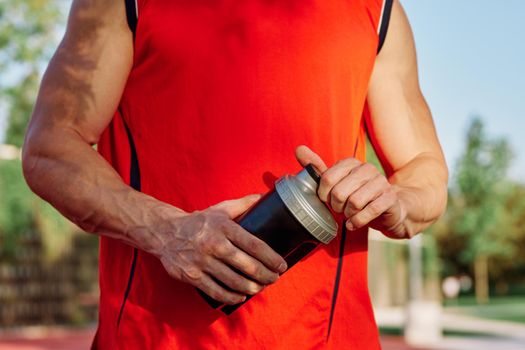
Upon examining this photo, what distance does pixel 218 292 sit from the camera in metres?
1.58

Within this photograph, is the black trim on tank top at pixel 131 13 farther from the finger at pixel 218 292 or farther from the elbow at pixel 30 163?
the finger at pixel 218 292

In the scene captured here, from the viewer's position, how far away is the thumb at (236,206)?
5.31ft

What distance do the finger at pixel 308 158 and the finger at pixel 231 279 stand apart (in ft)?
0.86

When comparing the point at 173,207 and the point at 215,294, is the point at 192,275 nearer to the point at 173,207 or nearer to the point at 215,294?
the point at 215,294

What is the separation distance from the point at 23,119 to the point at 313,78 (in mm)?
20465

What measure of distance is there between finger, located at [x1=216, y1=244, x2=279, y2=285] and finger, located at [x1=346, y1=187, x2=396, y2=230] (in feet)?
0.64

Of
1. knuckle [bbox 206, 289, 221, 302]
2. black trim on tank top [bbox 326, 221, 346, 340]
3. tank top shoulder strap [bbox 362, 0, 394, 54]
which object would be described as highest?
tank top shoulder strap [bbox 362, 0, 394, 54]

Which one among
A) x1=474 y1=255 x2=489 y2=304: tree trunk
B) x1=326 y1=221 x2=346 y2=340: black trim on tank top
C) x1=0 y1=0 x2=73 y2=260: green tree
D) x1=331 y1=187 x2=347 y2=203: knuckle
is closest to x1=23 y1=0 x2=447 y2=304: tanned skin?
x1=331 y1=187 x2=347 y2=203: knuckle

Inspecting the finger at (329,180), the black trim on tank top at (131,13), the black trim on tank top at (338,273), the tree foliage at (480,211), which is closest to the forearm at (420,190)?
the black trim on tank top at (338,273)

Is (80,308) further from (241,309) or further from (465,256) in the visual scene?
(465,256)

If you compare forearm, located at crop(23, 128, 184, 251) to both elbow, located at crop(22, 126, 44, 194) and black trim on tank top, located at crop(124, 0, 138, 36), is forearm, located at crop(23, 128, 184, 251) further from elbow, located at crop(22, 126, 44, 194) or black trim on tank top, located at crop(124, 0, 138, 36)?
black trim on tank top, located at crop(124, 0, 138, 36)

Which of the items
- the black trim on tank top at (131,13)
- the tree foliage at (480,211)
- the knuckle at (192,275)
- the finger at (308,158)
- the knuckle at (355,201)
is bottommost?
the tree foliage at (480,211)

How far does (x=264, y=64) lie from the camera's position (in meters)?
1.83

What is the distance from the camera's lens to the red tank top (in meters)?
1.81
